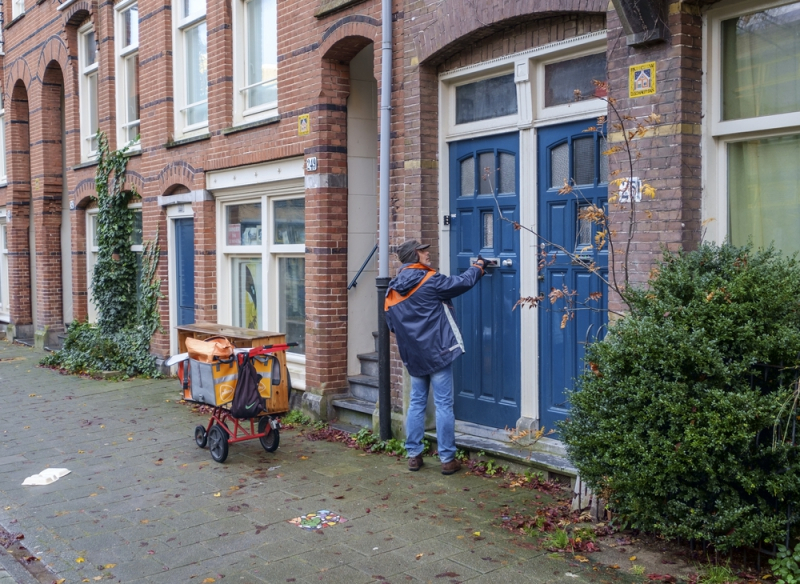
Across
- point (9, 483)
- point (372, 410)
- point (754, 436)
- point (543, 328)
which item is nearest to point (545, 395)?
point (543, 328)

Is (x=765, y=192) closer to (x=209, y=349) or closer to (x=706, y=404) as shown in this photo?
(x=706, y=404)

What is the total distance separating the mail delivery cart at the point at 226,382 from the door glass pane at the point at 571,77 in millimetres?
3347

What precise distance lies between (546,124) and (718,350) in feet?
10.1

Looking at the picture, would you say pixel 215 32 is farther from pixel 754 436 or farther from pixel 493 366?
pixel 754 436

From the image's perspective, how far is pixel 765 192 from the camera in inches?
223

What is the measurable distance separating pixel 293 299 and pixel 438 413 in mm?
3756

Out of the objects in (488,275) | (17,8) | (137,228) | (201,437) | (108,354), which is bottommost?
(201,437)

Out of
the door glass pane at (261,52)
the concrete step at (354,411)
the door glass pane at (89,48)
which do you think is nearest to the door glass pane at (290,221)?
the door glass pane at (261,52)

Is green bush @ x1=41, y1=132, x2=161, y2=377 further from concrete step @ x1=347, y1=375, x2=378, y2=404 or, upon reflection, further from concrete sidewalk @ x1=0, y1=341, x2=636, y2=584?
concrete step @ x1=347, y1=375, x2=378, y2=404

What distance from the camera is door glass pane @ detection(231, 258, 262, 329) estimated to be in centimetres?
1107

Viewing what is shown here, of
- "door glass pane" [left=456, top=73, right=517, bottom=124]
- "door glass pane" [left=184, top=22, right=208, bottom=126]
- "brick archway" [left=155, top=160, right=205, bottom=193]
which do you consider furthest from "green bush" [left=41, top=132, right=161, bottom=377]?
Answer: "door glass pane" [left=456, top=73, right=517, bottom=124]

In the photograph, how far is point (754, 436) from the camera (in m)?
4.37

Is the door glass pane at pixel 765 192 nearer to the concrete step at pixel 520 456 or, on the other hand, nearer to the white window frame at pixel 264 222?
the concrete step at pixel 520 456

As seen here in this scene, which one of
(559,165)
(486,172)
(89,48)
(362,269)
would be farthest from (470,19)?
(89,48)
